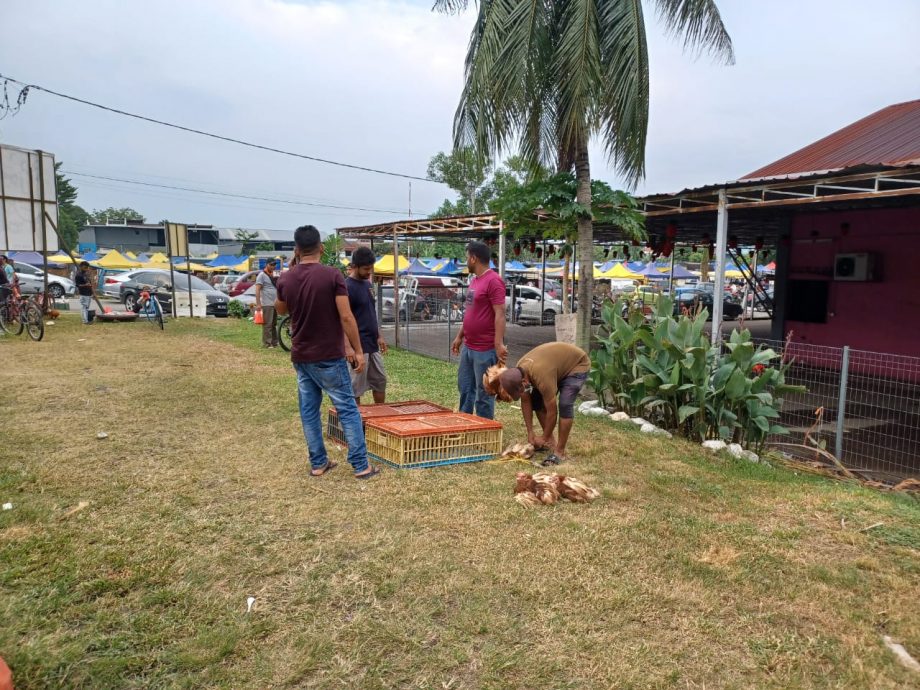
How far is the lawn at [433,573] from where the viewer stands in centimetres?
265

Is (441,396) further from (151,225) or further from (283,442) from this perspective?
(151,225)

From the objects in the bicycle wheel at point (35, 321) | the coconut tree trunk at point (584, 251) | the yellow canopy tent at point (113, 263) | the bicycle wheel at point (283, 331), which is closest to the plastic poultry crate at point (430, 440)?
the coconut tree trunk at point (584, 251)

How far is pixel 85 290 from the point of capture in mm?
15383

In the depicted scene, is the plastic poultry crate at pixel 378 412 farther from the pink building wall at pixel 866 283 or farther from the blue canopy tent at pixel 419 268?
the blue canopy tent at pixel 419 268

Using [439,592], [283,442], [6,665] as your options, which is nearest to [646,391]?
[283,442]

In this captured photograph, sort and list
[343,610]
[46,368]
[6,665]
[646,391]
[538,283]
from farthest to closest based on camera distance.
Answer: [538,283]
[46,368]
[646,391]
[343,610]
[6,665]

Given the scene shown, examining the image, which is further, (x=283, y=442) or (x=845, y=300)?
(x=845, y=300)

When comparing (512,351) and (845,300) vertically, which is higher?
(845,300)

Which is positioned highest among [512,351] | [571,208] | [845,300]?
[571,208]

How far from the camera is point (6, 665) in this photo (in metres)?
2.42

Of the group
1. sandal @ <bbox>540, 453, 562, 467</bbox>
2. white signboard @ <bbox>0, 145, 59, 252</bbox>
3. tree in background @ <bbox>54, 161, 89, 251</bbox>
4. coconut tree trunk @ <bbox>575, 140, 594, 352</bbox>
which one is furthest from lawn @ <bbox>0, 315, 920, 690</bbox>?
tree in background @ <bbox>54, 161, 89, 251</bbox>

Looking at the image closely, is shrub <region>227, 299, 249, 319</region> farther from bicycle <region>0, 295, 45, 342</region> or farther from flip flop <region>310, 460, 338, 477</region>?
flip flop <region>310, 460, 338, 477</region>

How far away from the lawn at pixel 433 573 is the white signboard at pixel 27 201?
12.3m

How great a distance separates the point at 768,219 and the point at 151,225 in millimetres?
64372
